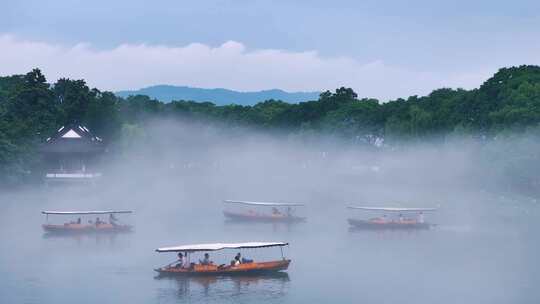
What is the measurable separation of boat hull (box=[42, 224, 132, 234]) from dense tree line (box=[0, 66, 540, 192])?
2652cm

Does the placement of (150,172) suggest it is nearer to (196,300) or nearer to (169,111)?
(169,111)

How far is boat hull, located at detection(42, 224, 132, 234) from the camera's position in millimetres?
89688

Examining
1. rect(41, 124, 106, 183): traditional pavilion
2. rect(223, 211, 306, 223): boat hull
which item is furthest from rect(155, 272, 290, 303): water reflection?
rect(41, 124, 106, 183): traditional pavilion

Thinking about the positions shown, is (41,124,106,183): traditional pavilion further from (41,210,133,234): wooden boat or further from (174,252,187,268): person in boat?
(174,252,187,268): person in boat

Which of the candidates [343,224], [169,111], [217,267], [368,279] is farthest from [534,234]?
[169,111]

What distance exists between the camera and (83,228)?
90.7 m

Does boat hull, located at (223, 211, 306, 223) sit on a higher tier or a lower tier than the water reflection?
higher

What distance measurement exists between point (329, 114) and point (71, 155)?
2208 inches

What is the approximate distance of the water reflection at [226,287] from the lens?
203 ft

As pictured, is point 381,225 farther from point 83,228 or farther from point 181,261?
point 181,261

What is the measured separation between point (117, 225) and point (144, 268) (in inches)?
838

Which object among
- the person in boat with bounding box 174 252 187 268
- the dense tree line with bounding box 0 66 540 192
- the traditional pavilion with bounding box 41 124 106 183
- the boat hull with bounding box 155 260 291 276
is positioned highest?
the dense tree line with bounding box 0 66 540 192

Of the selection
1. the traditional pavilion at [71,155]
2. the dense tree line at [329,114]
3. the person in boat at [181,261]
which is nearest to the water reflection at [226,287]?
the person in boat at [181,261]

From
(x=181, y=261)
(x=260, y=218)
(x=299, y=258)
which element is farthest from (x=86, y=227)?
(x=181, y=261)
